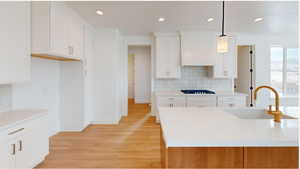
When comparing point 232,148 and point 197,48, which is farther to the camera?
point 197,48

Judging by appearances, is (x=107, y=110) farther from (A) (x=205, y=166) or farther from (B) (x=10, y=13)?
(A) (x=205, y=166)

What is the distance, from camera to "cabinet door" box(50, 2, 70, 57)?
250 cm

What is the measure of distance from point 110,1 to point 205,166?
8.53 feet

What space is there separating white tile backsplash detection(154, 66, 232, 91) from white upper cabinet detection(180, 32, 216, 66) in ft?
1.52

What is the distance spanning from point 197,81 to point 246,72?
1.67 meters

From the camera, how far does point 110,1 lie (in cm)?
270

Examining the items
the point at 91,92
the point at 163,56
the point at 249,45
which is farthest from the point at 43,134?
the point at 249,45

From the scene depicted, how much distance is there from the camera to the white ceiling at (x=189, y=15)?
282cm

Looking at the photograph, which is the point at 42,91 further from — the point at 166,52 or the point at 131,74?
the point at 131,74

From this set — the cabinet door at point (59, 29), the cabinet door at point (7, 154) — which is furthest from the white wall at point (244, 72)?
the cabinet door at point (7, 154)

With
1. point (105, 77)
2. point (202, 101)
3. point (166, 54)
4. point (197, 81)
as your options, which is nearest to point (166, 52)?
point (166, 54)

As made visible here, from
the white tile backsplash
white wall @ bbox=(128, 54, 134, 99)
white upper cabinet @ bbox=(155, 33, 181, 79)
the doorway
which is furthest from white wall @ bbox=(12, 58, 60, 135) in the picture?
the doorway

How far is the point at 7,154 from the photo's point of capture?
1705 mm

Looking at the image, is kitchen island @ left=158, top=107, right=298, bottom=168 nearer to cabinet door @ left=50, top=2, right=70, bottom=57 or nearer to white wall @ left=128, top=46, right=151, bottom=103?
cabinet door @ left=50, top=2, right=70, bottom=57
